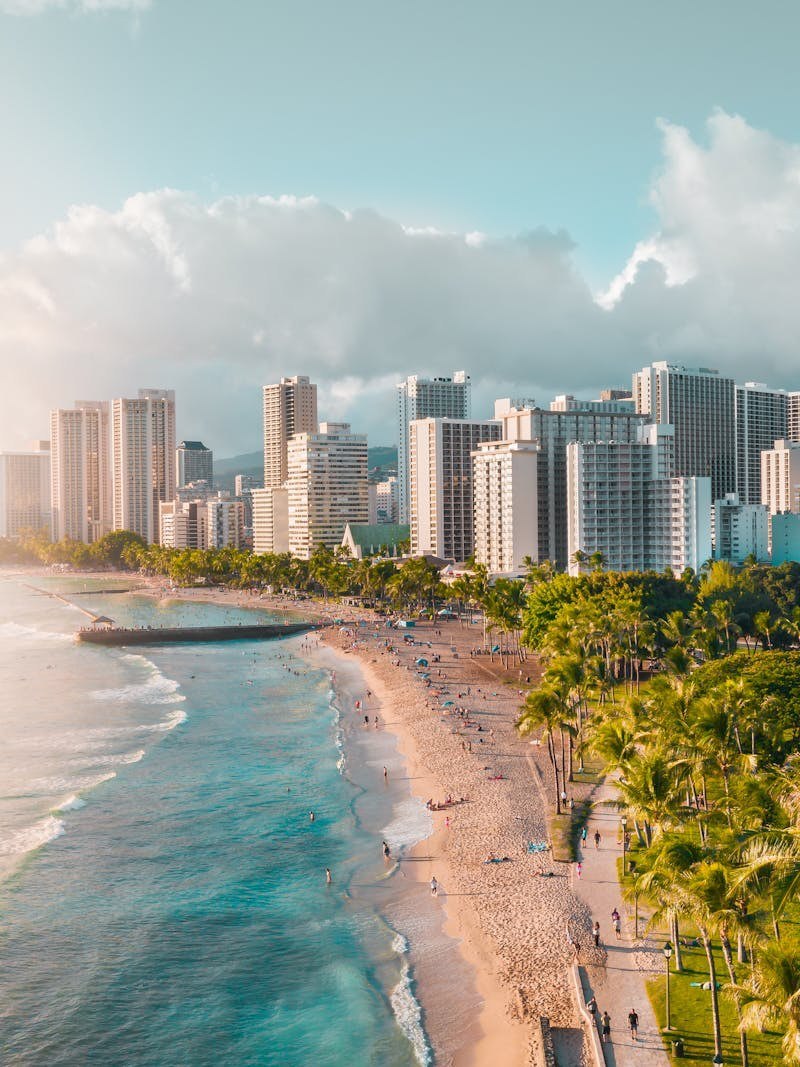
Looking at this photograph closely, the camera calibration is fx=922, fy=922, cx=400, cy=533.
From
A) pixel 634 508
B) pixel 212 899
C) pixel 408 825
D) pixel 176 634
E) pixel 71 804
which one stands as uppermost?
pixel 634 508

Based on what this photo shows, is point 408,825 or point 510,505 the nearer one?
point 408,825

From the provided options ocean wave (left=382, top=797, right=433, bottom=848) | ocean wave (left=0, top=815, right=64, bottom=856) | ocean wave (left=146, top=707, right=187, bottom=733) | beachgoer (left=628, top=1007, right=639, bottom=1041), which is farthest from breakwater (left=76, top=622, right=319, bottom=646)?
beachgoer (left=628, top=1007, right=639, bottom=1041)

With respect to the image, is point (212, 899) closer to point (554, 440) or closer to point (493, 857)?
point (493, 857)

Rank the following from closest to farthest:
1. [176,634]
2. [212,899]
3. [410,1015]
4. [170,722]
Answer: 1. [410,1015]
2. [212,899]
3. [170,722]
4. [176,634]

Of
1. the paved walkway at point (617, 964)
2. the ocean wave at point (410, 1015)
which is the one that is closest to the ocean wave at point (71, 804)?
the ocean wave at point (410, 1015)

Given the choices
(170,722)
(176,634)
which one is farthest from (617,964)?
(176,634)
